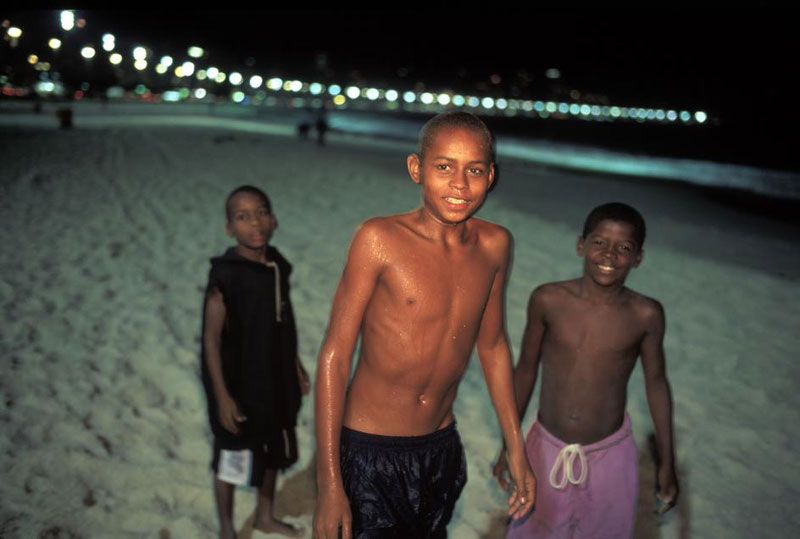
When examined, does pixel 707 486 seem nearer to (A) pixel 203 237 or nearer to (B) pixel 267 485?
(B) pixel 267 485

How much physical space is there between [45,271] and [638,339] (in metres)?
5.77

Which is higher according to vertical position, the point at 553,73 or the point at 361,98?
the point at 553,73

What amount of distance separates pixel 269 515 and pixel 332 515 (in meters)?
1.55

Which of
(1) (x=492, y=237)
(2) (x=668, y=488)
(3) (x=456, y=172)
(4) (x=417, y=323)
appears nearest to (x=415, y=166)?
(3) (x=456, y=172)

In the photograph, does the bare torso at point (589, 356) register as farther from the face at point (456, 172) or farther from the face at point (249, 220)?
the face at point (249, 220)

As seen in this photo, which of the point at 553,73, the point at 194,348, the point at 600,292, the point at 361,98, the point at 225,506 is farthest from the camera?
the point at 361,98

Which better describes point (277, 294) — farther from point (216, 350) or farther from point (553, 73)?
point (553, 73)

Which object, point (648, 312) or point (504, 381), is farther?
point (648, 312)

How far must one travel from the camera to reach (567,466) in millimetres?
2092

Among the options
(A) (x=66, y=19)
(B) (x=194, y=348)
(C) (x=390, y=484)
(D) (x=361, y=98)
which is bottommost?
(B) (x=194, y=348)

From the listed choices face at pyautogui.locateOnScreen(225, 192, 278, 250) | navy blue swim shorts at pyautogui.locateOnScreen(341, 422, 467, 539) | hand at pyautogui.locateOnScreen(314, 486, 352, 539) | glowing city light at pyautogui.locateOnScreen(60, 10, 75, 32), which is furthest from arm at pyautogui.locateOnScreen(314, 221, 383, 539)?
glowing city light at pyautogui.locateOnScreen(60, 10, 75, 32)

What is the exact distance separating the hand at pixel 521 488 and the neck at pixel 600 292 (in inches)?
30.8

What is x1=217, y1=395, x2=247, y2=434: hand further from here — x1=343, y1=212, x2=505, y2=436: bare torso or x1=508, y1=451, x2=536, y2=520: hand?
x1=508, y1=451, x2=536, y2=520: hand

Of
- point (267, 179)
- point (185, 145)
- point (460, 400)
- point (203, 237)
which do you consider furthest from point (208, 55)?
point (460, 400)
